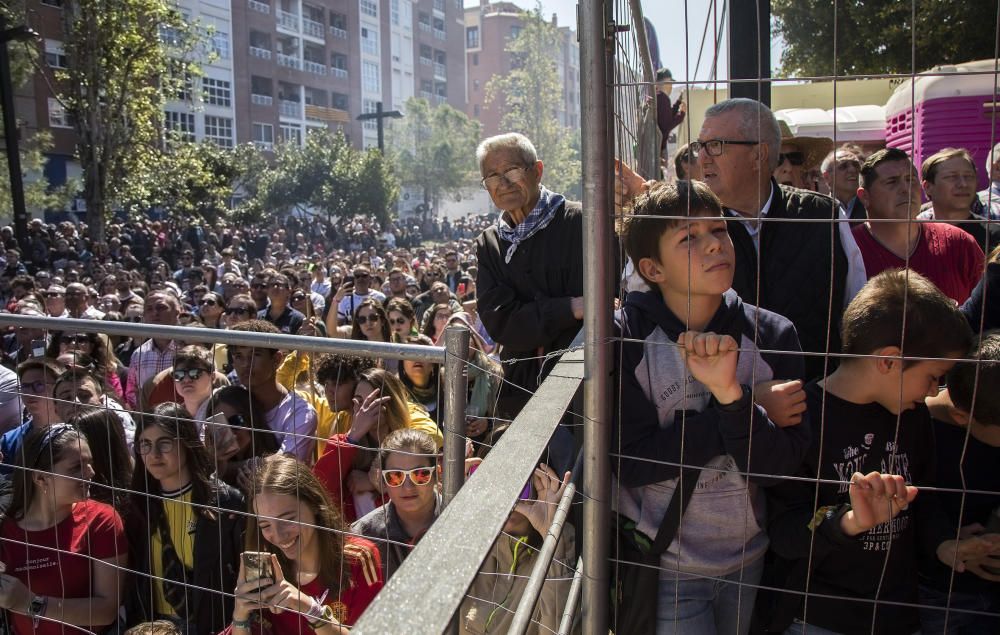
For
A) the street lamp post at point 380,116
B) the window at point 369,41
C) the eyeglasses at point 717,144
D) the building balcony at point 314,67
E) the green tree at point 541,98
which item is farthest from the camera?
the window at point 369,41

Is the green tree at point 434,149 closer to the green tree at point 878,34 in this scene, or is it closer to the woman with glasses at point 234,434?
the green tree at point 878,34

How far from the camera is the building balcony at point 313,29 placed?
62656 mm

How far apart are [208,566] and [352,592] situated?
0.66 metres

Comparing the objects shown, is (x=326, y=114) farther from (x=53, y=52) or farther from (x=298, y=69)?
(x=53, y=52)

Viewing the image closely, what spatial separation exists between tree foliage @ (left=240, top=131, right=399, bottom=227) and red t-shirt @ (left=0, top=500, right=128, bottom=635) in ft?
141

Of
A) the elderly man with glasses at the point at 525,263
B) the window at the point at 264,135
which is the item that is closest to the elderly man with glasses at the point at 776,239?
the elderly man with glasses at the point at 525,263

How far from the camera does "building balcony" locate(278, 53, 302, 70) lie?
60031 millimetres

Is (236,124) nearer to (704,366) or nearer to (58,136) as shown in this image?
(58,136)

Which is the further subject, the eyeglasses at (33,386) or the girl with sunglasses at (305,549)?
the eyeglasses at (33,386)

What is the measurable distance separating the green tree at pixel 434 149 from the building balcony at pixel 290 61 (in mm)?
9209

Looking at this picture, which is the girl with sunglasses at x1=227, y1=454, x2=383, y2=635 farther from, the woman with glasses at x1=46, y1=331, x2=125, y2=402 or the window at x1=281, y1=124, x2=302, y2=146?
the window at x1=281, y1=124, x2=302, y2=146

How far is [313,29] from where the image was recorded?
63812mm

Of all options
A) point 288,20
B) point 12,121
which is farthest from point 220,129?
point 12,121

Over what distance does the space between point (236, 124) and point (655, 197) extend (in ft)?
185
